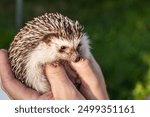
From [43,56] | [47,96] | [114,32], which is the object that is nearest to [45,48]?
[43,56]

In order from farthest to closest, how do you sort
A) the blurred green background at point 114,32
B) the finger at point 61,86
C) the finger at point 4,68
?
the blurred green background at point 114,32
the finger at point 4,68
the finger at point 61,86

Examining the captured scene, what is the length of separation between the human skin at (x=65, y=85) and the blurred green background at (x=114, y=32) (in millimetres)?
1524

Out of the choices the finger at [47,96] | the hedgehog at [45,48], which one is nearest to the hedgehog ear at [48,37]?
the hedgehog at [45,48]

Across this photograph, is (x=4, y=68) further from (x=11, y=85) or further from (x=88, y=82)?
(x=88, y=82)

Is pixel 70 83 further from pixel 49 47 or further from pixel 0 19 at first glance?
pixel 0 19

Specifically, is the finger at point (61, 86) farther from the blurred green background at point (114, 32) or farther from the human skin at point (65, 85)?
the blurred green background at point (114, 32)

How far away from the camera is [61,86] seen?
1.66 metres

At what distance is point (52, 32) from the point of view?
1703 mm

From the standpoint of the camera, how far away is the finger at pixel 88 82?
5.52 feet

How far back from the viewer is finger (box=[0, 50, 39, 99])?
5.68 ft

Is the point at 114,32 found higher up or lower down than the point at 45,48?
higher up

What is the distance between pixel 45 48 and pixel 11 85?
15cm

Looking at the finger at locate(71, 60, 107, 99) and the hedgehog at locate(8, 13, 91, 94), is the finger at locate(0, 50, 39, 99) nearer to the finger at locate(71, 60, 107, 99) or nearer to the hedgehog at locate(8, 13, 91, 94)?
the hedgehog at locate(8, 13, 91, 94)

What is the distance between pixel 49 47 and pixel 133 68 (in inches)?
77.8
